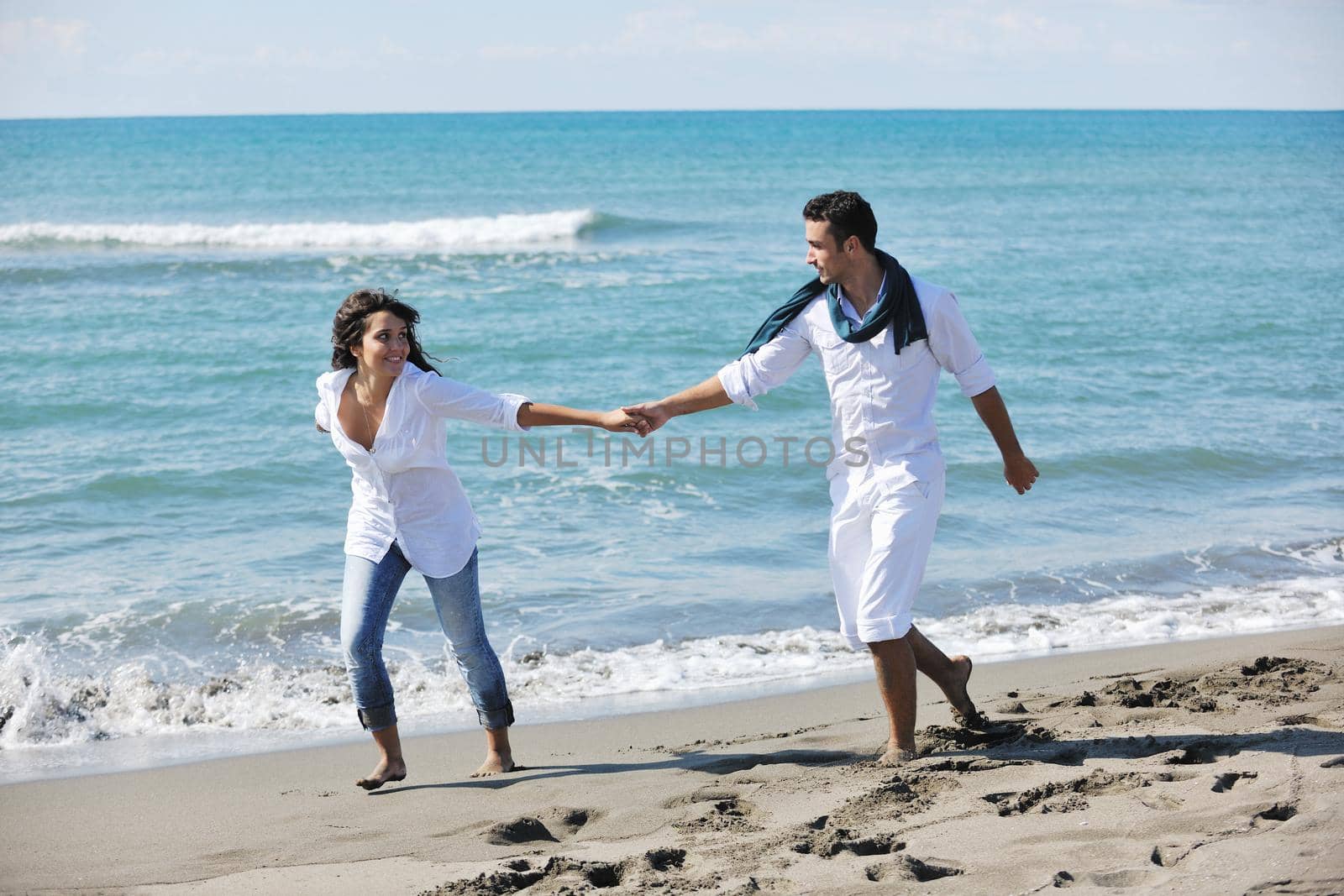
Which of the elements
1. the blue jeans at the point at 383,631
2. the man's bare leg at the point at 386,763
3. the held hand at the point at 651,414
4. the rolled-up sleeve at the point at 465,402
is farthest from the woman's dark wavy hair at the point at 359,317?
the man's bare leg at the point at 386,763

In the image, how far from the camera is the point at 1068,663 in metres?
6.13

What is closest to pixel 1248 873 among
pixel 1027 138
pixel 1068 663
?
pixel 1068 663

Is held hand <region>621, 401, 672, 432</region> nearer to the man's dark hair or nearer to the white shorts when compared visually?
the white shorts

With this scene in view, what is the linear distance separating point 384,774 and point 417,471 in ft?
3.86

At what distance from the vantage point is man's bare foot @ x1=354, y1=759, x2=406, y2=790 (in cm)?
448

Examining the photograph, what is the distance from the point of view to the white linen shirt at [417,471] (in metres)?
4.30

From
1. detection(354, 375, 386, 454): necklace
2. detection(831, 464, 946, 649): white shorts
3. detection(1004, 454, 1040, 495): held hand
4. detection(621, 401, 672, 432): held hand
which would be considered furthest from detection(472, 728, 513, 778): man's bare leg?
detection(1004, 454, 1040, 495): held hand

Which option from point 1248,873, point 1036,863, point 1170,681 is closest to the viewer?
point 1248,873

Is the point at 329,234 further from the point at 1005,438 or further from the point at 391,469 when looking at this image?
the point at 1005,438

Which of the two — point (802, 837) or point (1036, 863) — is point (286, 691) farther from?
point (1036, 863)

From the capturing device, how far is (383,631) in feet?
14.5

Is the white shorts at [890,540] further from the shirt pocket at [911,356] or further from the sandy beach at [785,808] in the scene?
the sandy beach at [785,808]

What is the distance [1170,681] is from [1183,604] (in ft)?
7.09

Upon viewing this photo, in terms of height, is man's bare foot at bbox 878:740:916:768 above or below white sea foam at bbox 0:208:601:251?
below
